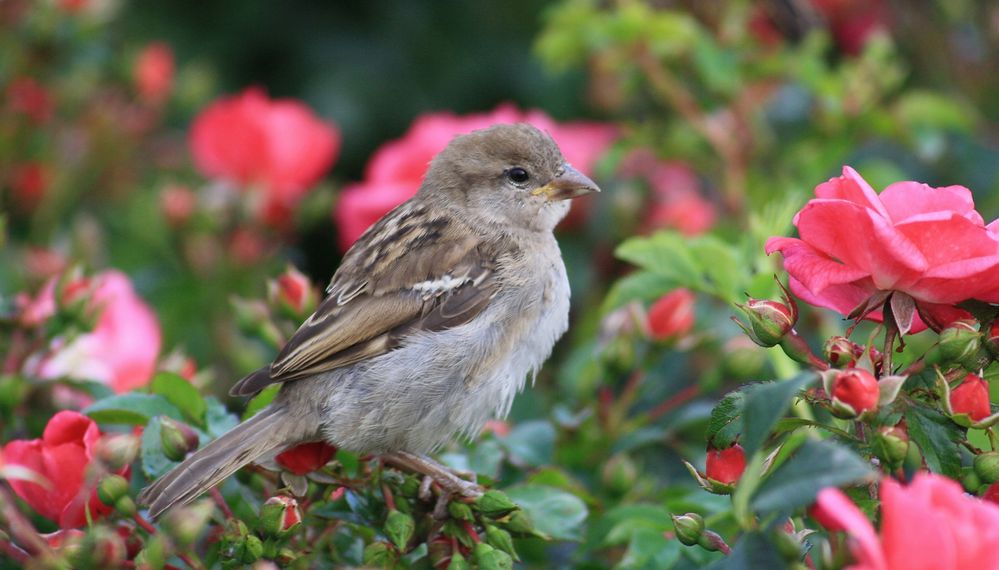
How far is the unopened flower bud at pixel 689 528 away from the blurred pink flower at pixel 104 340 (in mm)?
1219

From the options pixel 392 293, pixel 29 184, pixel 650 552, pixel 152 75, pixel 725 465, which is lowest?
pixel 650 552

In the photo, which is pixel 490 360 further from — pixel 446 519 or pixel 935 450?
pixel 935 450

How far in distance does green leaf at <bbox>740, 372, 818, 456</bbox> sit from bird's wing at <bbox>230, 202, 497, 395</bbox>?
1.16m

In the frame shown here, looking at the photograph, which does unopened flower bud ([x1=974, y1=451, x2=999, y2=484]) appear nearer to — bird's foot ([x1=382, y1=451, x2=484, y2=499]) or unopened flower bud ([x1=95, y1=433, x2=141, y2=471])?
bird's foot ([x1=382, y1=451, x2=484, y2=499])

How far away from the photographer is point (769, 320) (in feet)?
4.75

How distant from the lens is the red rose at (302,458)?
1789 mm

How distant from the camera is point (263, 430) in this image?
6.61 feet

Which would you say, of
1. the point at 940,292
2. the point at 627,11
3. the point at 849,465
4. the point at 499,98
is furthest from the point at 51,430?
the point at 499,98

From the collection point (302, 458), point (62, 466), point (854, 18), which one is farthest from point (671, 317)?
point (854, 18)

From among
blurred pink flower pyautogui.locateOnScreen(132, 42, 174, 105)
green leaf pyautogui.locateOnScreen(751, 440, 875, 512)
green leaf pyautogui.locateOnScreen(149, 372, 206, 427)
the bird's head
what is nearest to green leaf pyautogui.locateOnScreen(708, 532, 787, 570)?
green leaf pyautogui.locateOnScreen(751, 440, 875, 512)

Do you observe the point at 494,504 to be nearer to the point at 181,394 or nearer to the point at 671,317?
the point at 181,394

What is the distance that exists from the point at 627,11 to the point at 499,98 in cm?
134

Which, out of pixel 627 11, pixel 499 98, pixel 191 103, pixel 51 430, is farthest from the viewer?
pixel 499 98

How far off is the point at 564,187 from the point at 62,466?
159 cm
